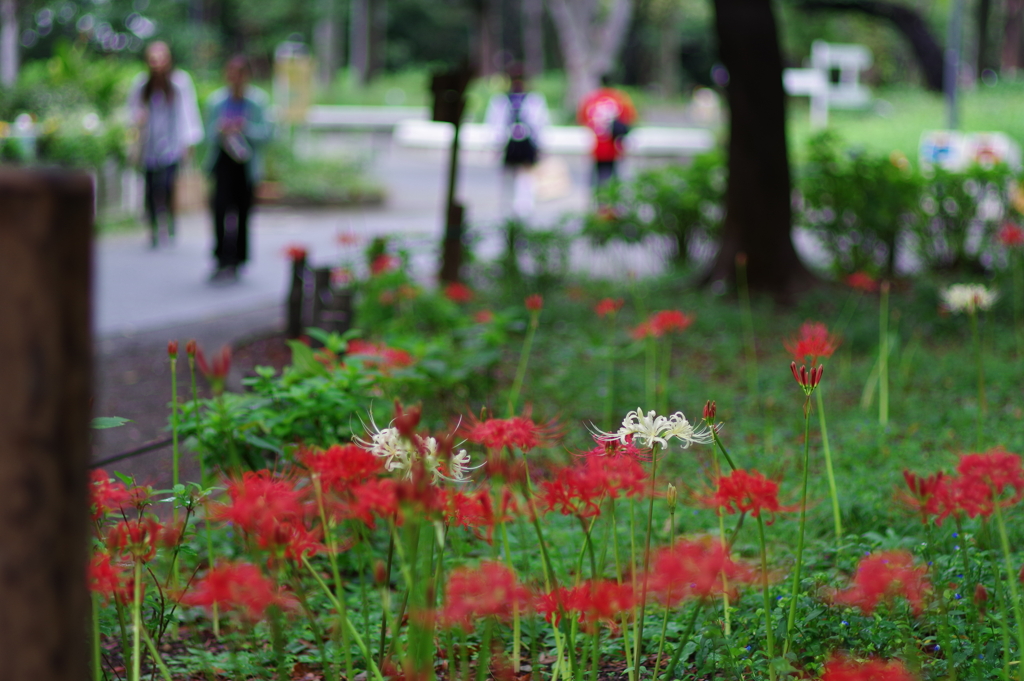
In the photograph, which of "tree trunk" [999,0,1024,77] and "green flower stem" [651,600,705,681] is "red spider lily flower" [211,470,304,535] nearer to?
"green flower stem" [651,600,705,681]

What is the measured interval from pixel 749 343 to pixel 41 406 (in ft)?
19.9

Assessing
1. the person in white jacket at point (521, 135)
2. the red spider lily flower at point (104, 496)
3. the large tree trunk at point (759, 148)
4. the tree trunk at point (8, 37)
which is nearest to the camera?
the red spider lily flower at point (104, 496)

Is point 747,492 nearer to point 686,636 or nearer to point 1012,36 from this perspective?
point 686,636

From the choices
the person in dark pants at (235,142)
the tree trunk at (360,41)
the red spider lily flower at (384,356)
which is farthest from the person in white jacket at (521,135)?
the tree trunk at (360,41)

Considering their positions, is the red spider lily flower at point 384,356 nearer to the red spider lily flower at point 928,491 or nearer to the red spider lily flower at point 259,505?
the red spider lily flower at point 259,505

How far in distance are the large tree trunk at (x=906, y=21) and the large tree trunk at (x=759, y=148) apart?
4.62m

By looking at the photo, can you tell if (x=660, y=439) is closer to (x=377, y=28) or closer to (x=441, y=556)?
(x=441, y=556)

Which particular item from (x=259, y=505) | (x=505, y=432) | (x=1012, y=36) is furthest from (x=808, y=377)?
(x=1012, y=36)

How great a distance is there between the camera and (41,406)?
1075mm

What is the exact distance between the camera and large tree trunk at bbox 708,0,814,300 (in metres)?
8.23

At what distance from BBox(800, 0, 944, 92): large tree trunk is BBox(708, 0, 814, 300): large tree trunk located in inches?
182

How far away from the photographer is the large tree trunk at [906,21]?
12609mm

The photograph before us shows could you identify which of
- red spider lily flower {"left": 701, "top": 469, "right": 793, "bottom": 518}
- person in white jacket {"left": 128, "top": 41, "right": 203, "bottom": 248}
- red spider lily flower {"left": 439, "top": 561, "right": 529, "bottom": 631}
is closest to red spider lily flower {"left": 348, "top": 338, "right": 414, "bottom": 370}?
red spider lily flower {"left": 701, "top": 469, "right": 793, "bottom": 518}

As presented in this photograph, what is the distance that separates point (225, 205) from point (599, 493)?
26.2 ft
